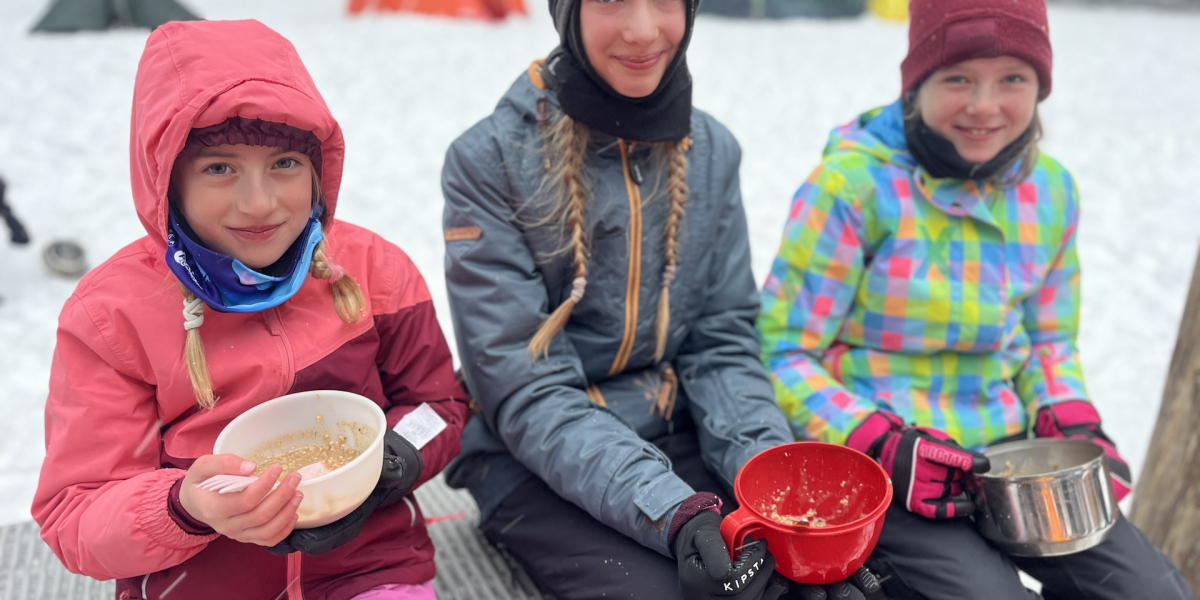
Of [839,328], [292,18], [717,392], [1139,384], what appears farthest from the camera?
[292,18]

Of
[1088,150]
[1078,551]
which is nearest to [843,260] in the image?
[1078,551]

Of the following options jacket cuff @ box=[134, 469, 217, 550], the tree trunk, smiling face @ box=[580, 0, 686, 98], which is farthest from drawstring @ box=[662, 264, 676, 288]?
the tree trunk

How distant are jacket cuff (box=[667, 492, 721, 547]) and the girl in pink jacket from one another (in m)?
0.51

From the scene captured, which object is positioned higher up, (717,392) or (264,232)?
(264,232)

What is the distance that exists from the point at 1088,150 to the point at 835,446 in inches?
224

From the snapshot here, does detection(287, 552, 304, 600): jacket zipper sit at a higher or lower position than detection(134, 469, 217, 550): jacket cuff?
lower

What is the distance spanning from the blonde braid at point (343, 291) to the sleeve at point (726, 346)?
2.93ft

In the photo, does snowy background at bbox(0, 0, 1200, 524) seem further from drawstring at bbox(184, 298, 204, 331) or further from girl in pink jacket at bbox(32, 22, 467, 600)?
drawstring at bbox(184, 298, 204, 331)

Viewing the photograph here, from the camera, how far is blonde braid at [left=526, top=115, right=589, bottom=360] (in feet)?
6.46

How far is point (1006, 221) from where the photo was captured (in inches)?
90.6

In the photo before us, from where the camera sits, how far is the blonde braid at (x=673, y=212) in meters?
2.09

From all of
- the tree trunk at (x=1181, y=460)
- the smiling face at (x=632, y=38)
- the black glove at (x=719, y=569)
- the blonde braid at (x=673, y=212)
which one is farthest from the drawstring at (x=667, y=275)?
the tree trunk at (x=1181, y=460)

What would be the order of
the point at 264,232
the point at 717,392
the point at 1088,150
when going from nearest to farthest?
the point at 264,232
the point at 717,392
the point at 1088,150

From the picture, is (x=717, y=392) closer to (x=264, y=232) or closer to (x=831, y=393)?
(x=831, y=393)
